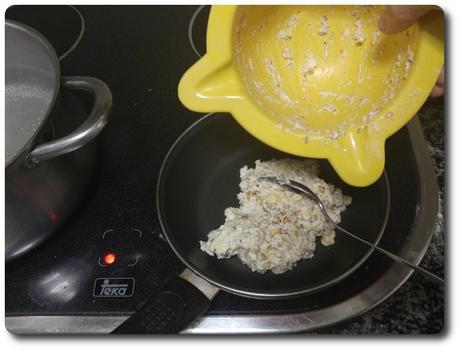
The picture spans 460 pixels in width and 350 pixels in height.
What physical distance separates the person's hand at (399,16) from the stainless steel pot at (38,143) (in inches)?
12.7

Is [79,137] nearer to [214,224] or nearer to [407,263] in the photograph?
[214,224]

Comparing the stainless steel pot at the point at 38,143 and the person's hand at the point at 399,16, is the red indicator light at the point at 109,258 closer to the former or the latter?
the stainless steel pot at the point at 38,143

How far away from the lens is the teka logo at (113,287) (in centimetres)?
57

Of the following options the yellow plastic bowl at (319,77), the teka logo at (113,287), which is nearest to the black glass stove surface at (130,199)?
the teka logo at (113,287)

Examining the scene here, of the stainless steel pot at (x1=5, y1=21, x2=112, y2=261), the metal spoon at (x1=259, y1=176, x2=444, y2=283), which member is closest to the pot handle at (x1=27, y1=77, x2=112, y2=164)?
the stainless steel pot at (x1=5, y1=21, x2=112, y2=261)

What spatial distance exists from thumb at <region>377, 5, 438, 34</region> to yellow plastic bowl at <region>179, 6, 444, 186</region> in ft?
0.05

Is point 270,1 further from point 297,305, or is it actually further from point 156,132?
point 297,305

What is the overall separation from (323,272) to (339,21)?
31 cm

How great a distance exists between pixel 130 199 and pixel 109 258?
0.08 metres

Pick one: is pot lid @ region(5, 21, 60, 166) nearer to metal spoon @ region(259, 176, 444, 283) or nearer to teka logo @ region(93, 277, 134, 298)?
teka logo @ region(93, 277, 134, 298)

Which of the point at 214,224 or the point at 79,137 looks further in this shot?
the point at 214,224

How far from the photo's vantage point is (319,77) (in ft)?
1.93

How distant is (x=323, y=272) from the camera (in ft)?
1.87

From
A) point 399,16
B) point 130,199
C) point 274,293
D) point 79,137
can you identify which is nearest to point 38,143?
point 79,137
